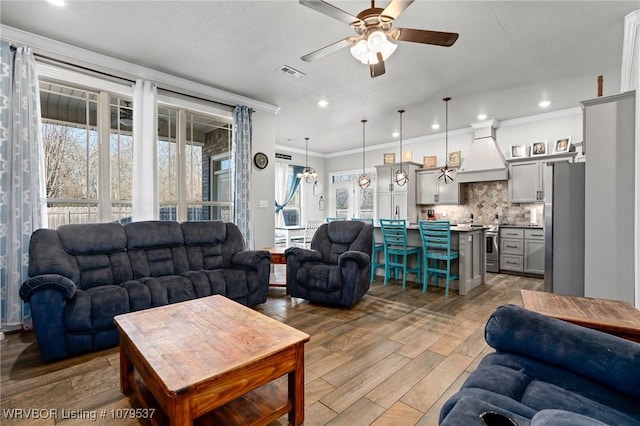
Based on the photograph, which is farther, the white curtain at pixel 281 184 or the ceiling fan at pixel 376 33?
the white curtain at pixel 281 184

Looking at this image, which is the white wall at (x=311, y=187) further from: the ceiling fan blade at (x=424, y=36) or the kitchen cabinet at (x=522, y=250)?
the ceiling fan blade at (x=424, y=36)

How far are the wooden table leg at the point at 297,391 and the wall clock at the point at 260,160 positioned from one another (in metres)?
3.81

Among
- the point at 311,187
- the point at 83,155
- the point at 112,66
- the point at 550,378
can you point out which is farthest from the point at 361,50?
the point at 311,187

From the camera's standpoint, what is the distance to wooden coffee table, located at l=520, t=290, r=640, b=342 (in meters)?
1.44

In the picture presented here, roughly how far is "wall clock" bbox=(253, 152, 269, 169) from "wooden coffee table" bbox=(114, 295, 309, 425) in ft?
10.7

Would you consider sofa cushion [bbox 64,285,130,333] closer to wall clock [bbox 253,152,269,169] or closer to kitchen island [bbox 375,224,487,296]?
wall clock [bbox 253,152,269,169]

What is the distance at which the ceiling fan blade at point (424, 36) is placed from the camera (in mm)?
2094

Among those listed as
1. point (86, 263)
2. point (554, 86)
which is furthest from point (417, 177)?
point (86, 263)

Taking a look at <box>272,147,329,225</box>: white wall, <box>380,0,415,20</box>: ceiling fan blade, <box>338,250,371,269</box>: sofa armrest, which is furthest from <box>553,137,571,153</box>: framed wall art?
<box>272,147,329,225</box>: white wall

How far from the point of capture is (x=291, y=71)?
3834mm

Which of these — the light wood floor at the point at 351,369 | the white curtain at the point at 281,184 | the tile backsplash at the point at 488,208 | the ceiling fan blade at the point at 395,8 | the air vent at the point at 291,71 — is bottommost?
the light wood floor at the point at 351,369

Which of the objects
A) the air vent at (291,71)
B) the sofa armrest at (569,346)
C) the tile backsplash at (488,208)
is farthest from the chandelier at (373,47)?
the tile backsplash at (488,208)

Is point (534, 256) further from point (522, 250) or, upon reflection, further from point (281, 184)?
point (281, 184)

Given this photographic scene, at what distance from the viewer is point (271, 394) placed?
178 cm
